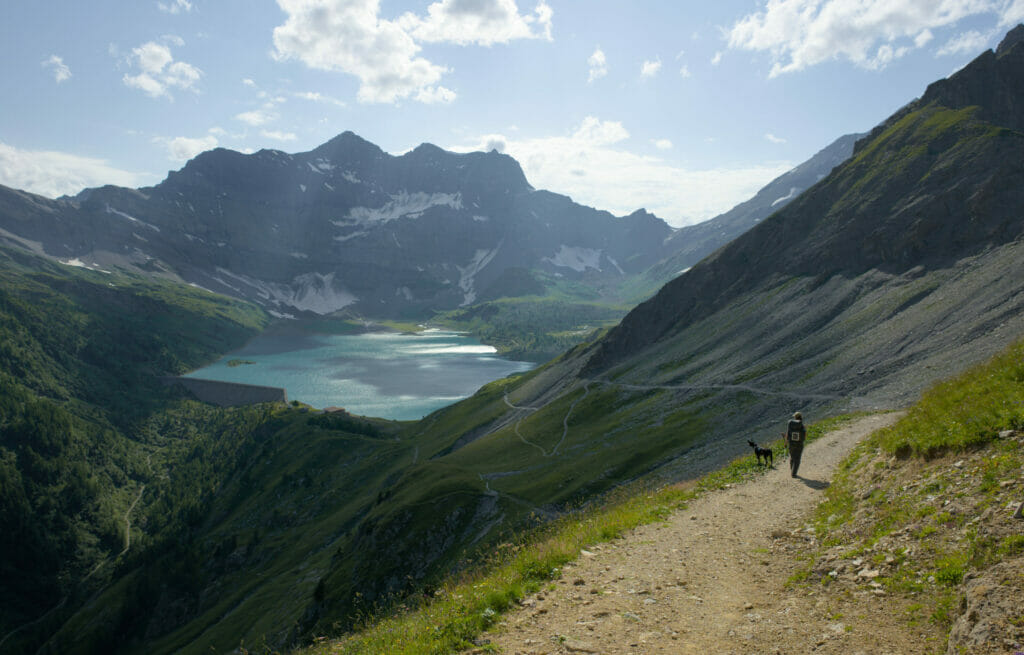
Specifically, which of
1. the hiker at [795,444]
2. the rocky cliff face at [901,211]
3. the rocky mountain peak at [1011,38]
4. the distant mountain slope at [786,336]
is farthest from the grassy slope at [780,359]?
the rocky mountain peak at [1011,38]

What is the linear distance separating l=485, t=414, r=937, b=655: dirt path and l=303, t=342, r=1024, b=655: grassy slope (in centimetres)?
59

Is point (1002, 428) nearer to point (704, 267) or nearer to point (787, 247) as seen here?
point (787, 247)

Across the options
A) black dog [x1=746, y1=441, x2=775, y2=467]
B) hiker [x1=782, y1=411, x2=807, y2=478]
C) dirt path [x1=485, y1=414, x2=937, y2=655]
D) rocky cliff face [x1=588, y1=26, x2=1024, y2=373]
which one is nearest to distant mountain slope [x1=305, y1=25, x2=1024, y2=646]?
rocky cliff face [x1=588, y1=26, x2=1024, y2=373]

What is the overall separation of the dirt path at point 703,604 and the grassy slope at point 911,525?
59 cm

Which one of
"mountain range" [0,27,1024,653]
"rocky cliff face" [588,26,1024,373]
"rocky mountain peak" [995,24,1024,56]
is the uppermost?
"rocky mountain peak" [995,24,1024,56]

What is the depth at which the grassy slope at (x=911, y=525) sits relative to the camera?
9.91 meters

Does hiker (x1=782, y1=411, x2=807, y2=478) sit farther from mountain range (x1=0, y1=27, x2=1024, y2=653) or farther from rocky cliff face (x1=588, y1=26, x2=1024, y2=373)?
rocky cliff face (x1=588, y1=26, x2=1024, y2=373)

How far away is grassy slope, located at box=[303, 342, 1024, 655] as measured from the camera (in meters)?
9.91

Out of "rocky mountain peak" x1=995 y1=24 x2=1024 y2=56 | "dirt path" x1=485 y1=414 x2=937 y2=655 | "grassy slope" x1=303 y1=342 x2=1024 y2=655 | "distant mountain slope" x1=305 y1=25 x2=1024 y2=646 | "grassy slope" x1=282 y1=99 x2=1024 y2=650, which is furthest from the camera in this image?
"rocky mountain peak" x1=995 y1=24 x2=1024 y2=56

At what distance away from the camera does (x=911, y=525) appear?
1181 centimetres

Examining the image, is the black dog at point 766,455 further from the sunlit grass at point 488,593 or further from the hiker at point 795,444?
the sunlit grass at point 488,593

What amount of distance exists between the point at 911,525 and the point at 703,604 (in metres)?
5.27

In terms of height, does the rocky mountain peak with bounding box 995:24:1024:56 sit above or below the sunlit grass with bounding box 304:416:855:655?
above

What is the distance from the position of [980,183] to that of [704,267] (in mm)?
48088
